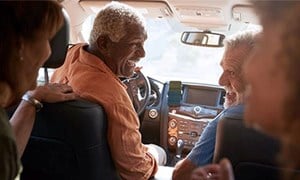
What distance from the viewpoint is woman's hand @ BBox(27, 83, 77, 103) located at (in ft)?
5.26

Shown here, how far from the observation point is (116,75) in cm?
196

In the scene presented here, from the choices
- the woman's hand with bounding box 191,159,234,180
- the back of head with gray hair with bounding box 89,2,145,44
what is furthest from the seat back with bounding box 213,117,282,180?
the back of head with gray hair with bounding box 89,2,145,44

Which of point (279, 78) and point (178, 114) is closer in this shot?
point (279, 78)

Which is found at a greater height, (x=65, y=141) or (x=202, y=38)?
(x=202, y=38)

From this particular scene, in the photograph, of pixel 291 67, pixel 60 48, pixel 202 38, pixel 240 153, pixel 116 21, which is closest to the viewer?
pixel 291 67

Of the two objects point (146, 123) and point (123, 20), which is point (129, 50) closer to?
point (123, 20)

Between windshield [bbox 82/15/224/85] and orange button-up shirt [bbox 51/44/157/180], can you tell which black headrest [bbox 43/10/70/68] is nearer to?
orange button-up shirt [bbox 51/44/157/180]

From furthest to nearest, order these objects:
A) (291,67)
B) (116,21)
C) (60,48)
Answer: (116,21)
(60,48)
(291,67)

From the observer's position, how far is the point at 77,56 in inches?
76.7

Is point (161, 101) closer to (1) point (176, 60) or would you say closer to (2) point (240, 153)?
(1) point (176, 60)

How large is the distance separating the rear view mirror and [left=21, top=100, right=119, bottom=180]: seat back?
0.96 metres

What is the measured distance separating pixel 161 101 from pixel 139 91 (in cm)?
25

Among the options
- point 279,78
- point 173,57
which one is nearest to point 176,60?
point 173,57

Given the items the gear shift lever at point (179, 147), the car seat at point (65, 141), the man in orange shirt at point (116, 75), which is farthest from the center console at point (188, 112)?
the car seat at point (65, 141)
